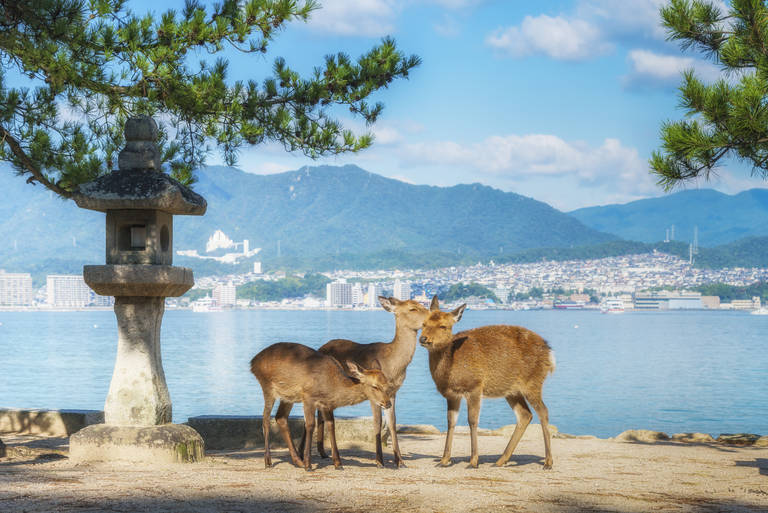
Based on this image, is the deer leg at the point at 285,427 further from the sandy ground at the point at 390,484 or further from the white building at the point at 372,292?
the white building at the point at 372,292

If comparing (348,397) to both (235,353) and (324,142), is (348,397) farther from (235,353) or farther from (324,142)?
(235,353)

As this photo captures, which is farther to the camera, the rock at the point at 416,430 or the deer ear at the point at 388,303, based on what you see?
the rock at the point at 416,430

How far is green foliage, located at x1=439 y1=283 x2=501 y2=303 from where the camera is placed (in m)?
153

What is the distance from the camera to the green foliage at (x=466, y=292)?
15268 centimetres

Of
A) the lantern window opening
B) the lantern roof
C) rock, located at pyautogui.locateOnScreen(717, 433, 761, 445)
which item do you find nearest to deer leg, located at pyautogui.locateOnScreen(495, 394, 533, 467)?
the lantern roof

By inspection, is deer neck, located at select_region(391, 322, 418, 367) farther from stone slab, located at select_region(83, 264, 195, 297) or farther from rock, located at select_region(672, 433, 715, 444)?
rock, located at select_region(672, 433, 715, 444)

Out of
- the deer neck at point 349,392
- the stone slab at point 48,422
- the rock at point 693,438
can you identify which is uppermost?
the deer neck at point 349,392

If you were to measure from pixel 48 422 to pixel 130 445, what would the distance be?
14.6ft

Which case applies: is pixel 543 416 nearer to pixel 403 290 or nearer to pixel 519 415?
pixel 519 415

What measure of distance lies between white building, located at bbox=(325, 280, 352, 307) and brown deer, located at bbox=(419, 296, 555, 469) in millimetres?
173420

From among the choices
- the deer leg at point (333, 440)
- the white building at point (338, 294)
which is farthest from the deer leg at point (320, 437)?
the white building at point (338, 294)

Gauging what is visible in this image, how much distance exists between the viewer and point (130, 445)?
888cm

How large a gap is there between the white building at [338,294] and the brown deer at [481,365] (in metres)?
173

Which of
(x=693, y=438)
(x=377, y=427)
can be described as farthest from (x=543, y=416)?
(x=693, y=438)
